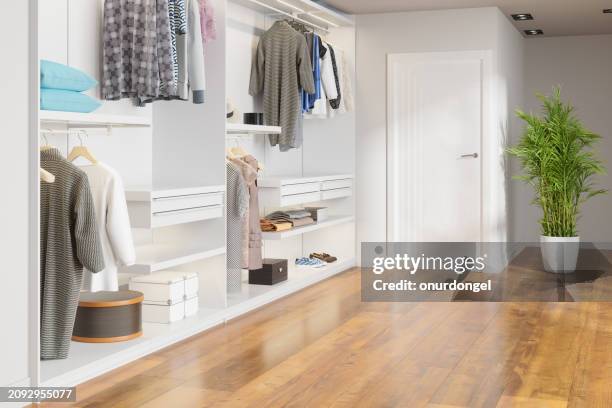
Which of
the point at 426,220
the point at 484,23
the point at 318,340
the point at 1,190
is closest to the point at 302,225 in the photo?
the point at 426,220

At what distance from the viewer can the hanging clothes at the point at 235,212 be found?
16.8 ft

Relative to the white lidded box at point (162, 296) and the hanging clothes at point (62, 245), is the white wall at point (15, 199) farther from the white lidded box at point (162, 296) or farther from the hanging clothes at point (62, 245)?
the white lidded box at point (162, 296)

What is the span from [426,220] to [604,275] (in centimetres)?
157

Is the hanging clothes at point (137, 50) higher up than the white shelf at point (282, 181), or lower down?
higher up

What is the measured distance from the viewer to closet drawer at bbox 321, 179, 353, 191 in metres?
6.66

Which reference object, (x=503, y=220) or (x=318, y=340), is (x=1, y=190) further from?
(x=503, y=220)

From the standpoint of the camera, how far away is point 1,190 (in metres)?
3.13

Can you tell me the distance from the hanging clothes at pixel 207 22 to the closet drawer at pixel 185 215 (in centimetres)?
102

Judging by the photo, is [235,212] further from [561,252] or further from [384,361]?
[561,252]

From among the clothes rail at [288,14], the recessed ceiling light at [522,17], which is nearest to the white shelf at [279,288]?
the clothes rail at [288,14]

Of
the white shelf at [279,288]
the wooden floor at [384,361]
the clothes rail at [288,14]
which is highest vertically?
the clothes rail at [288,14]

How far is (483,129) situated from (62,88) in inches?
171

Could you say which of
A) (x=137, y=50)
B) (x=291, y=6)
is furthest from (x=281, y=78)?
(x=137, y=50)

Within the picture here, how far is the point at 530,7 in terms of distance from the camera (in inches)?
278
